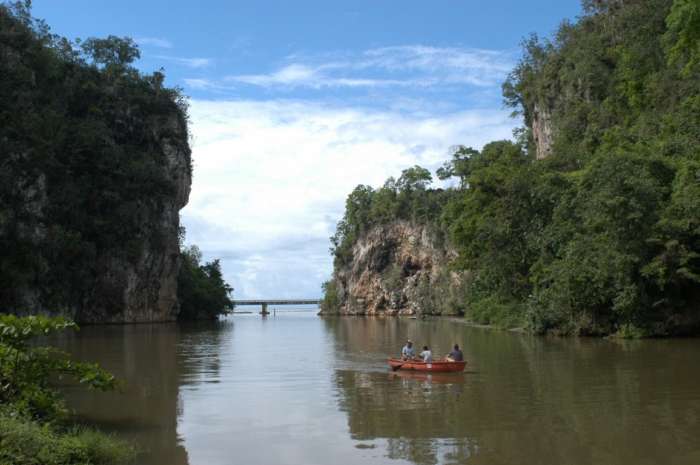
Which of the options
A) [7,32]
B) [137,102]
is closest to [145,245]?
[137,102]

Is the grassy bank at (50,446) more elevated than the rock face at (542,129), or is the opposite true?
the rock face at (542,129)

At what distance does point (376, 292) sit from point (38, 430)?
9607 centimetres

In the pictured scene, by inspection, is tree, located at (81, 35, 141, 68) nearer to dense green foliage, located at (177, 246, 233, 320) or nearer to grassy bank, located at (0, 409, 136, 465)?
dense green foliage, located at (177, 246, 233, 320)

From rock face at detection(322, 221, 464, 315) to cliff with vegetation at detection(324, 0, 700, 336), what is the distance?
14.5 meters

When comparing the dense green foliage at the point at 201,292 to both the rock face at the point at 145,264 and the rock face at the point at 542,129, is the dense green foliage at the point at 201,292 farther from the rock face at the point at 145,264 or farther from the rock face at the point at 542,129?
the rock face at the point at 542,129

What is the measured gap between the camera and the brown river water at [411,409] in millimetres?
12102

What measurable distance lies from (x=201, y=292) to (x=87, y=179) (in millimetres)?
24025

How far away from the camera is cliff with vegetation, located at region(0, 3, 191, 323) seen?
54281 mm

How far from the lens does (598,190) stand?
1324 inches

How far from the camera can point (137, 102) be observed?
252 feet

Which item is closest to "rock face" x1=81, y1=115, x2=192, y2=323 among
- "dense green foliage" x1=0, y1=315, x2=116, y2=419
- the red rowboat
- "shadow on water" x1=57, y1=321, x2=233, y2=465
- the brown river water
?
"shadow on water" x1=57, y1=321, x2=233, y2=465

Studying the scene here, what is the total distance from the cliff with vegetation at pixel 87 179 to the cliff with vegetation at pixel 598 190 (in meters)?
31.4

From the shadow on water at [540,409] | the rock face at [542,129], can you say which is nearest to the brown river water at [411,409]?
the shadow on water at [540,409]

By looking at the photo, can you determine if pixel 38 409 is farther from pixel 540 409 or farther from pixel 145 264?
pixel 145 264
